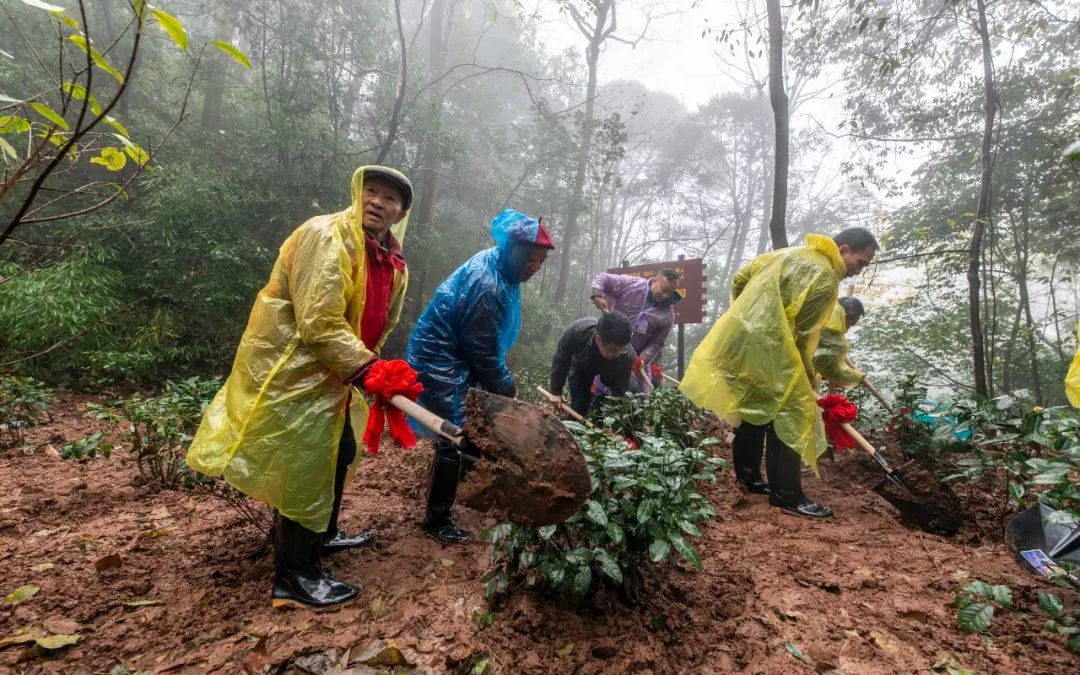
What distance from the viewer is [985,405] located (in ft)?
10.7

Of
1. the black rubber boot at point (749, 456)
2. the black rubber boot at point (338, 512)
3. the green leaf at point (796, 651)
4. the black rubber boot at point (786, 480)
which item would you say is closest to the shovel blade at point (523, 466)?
the black rubber boot at point (338, 512)

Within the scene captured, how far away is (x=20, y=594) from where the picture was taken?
79.4 inches

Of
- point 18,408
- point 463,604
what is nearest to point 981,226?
point 463,604

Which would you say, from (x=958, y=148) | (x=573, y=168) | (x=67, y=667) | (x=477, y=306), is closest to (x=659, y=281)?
Result: (x=477, y=306)

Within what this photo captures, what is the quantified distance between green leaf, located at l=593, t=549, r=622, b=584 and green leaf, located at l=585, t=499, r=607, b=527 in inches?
4.2

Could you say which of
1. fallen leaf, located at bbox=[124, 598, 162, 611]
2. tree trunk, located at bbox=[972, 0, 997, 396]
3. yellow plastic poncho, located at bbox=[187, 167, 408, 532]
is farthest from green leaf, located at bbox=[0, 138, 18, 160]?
tree trunk, located at bbox=[972, 0, 997, 396]

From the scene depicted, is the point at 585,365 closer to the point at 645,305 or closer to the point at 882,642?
the point at 645,305

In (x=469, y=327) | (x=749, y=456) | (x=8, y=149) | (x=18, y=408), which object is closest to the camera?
(x=8, y=149)

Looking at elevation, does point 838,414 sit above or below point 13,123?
below

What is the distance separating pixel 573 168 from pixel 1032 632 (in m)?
14.0

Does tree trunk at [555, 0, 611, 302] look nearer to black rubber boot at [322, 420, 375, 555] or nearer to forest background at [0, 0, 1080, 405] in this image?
forest background at [0, 0, 1080, 405]

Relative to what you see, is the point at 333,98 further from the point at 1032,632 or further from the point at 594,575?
the point at 1032,632

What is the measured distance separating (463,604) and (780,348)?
254 centimetres

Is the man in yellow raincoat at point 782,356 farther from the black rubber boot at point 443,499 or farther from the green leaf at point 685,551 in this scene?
the black rubber boot at point 443,499
